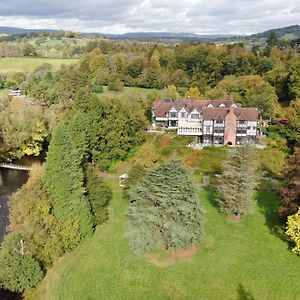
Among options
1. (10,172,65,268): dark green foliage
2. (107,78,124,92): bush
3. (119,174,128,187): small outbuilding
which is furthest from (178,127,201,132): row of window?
(107,78,124,92): bush

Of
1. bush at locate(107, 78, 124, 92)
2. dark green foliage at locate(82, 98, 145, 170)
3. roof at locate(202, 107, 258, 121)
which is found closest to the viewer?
dark green foliage at locate(82, 98, 145, 170)

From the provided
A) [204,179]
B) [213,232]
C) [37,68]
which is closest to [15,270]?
[213,232]

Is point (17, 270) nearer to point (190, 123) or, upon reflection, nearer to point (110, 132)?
point (110, 132)

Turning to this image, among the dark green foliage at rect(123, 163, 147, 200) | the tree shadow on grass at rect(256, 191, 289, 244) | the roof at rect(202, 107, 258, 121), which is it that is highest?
the roof at rect(202, 107, 258, 121)

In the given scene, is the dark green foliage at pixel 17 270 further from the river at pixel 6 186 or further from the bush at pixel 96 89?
the bush at pixel 96 89

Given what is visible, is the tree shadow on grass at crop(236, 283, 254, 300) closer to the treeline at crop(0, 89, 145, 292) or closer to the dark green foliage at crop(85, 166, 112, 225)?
the treeline at crop(0, 89, 145, 292)

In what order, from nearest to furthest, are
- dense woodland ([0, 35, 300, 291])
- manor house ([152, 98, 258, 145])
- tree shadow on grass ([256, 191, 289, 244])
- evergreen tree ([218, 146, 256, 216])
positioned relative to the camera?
dense woodland ([0, 35, 300, 291]), tree shadow on grass ([256, 191, 289, 244]), evergreen tree ([218, 146, 256, 216]), manor house ([152, 98, 258, 145])

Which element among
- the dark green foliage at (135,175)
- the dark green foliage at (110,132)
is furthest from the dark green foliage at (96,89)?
the dark green foliage at (135,175)
